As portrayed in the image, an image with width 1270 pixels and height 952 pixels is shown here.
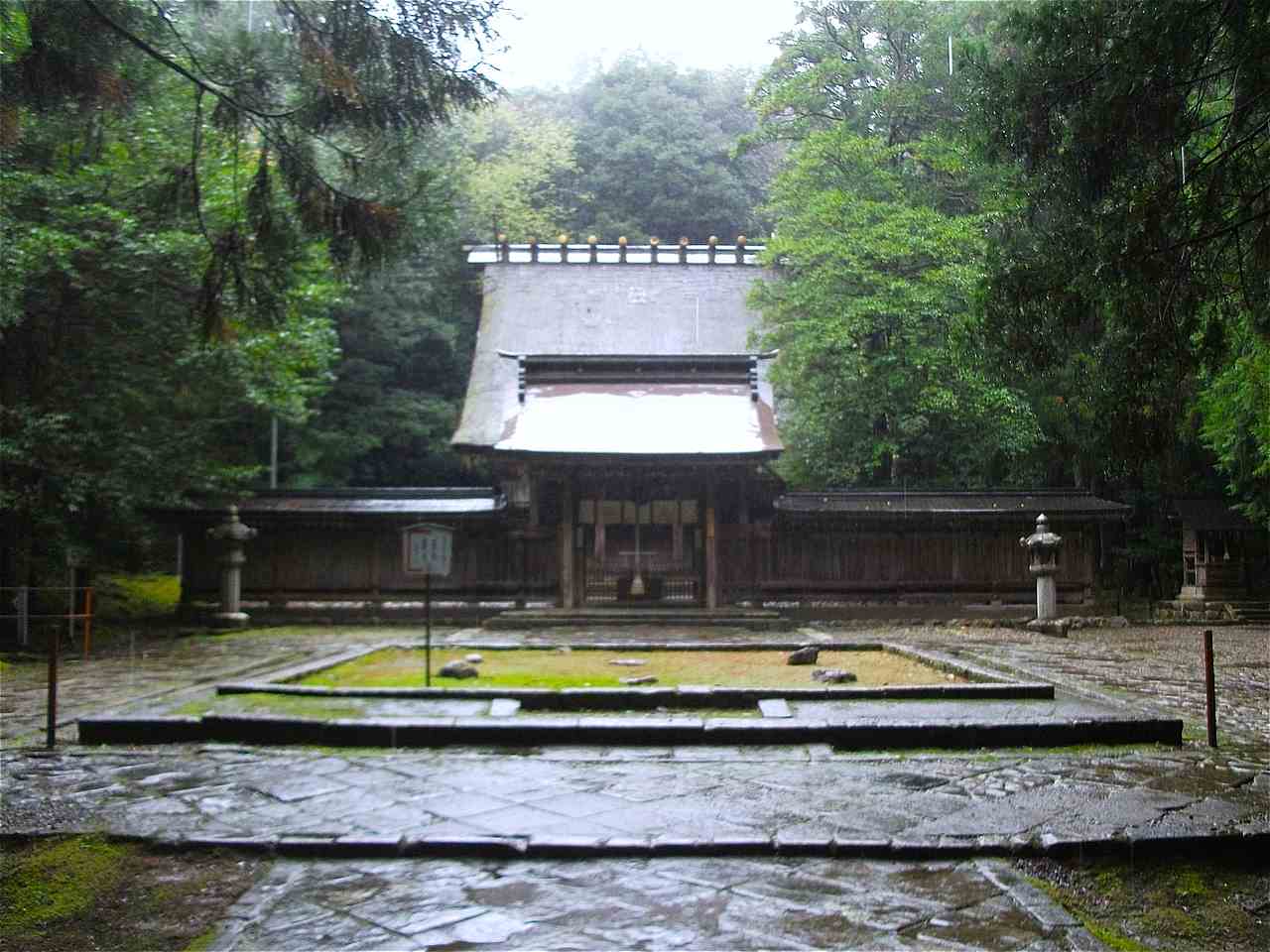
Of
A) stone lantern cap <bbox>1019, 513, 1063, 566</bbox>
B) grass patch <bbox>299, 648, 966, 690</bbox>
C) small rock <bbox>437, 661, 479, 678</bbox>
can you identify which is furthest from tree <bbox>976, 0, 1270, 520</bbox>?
stone lantern cap <bbox>1019, 513, 1063, 566</bbox>

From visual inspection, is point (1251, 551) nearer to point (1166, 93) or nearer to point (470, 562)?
point (470, 562)

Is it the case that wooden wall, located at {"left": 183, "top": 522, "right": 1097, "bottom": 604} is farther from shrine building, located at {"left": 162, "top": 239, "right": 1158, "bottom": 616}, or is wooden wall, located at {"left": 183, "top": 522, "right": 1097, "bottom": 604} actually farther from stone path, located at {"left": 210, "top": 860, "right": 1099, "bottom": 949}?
stone path, located at {"left": 210, "top": 860, "right": 1099, "bottom": 949}

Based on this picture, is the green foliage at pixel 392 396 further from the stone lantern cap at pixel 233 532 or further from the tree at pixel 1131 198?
the tree at pixel 1131 198

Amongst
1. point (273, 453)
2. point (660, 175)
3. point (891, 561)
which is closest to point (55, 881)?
point (891, 561)

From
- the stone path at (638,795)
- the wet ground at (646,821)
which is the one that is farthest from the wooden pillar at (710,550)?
the stone path at (638,795)

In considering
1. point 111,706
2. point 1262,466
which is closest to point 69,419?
point 111,706

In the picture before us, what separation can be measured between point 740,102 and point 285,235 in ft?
120

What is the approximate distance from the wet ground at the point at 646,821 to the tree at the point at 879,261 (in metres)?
12.2

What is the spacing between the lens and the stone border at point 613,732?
263 inches

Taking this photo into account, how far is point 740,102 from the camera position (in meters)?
39.7

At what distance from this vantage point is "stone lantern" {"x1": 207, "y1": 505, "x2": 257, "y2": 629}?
17328 mm

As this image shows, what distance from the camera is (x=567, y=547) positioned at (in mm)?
17719

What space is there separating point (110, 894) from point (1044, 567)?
16208 mm

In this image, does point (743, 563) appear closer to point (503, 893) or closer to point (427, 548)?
point (427, 548)
